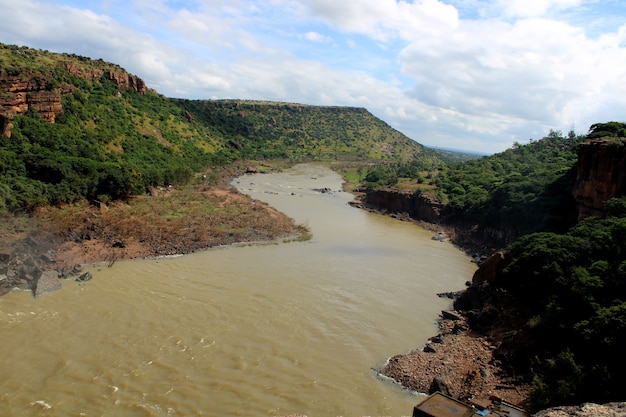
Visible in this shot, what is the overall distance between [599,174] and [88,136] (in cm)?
4424

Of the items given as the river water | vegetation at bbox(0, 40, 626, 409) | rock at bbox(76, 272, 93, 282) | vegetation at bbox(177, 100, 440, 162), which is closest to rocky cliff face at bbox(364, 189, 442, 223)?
vegetation at bbox(0, 40, 626, 409)

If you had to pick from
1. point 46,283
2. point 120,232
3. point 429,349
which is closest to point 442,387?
point 429,349

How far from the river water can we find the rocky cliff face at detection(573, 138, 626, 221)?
30.1 feet

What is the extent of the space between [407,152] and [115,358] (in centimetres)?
12127

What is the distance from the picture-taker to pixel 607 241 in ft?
61.6

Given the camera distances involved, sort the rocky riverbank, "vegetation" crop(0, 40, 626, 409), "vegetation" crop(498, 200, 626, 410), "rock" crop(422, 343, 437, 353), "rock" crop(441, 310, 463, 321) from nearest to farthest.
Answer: "vegetation" crop(498, 200, 626, 410) → "vegetation" crop(0, 40, 626, 409) → "rock" crop(422, 343, 437, 353) → "rock" crop(441, 310, 463, 321) → the rocky riverbank

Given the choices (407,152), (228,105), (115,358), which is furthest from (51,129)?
(407,152)

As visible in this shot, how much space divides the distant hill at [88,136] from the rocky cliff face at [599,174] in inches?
1339

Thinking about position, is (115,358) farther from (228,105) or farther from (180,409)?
(228,105)

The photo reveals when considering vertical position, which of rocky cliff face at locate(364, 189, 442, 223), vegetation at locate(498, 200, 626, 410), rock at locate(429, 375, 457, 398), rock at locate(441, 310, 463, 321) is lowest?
rock at locate(429, 375, 457, 398)

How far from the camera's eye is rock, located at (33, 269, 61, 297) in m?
20.1

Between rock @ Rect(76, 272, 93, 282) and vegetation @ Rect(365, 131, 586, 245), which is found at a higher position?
vegetation @ Rect(365, 131, 586, 245)

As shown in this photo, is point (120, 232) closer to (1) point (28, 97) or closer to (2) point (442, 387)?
(1) point (28, 97)

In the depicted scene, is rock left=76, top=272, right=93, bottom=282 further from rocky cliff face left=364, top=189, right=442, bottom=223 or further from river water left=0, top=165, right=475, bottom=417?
rocky cliff face left=364, top=189, right=442, bottom=223
